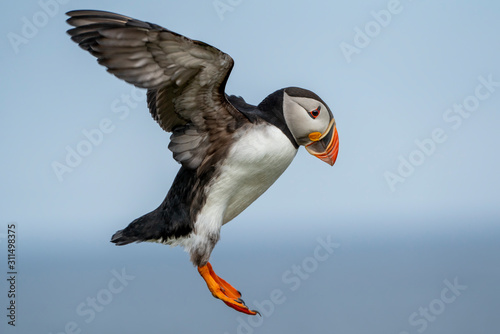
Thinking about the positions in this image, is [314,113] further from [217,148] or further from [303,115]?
[217,148]

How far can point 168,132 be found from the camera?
3.07 meters

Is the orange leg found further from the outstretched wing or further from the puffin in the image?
the outstretched wing

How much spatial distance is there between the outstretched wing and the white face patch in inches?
8.6

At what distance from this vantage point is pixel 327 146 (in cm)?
303

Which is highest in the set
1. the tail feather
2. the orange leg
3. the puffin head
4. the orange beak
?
the puffin head

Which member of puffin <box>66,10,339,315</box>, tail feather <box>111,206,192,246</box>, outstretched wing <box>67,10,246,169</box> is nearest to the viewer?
outstretched wing <box>67,10,246,169</box>

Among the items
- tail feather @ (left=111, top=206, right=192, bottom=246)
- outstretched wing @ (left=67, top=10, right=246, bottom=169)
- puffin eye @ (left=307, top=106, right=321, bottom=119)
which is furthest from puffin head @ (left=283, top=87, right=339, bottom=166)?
tail feather @ (left=111, top=206, right=192, bottom=246)

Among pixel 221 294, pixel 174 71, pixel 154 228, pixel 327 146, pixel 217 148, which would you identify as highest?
pixel 174 71

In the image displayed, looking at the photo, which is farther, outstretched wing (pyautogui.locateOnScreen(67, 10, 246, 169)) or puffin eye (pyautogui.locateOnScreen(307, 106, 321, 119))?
puffin eye (pyautogui.locateOnScreen(307, 106, 321, 119))

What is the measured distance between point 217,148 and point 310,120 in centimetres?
46

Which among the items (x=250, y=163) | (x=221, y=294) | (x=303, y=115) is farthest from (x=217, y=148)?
(x=221, y=294)

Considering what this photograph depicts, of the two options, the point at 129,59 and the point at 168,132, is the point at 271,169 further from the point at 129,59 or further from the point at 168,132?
the point at 129,59

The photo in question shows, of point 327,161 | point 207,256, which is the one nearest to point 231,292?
point 207,256

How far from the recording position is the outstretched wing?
253 centimetres
